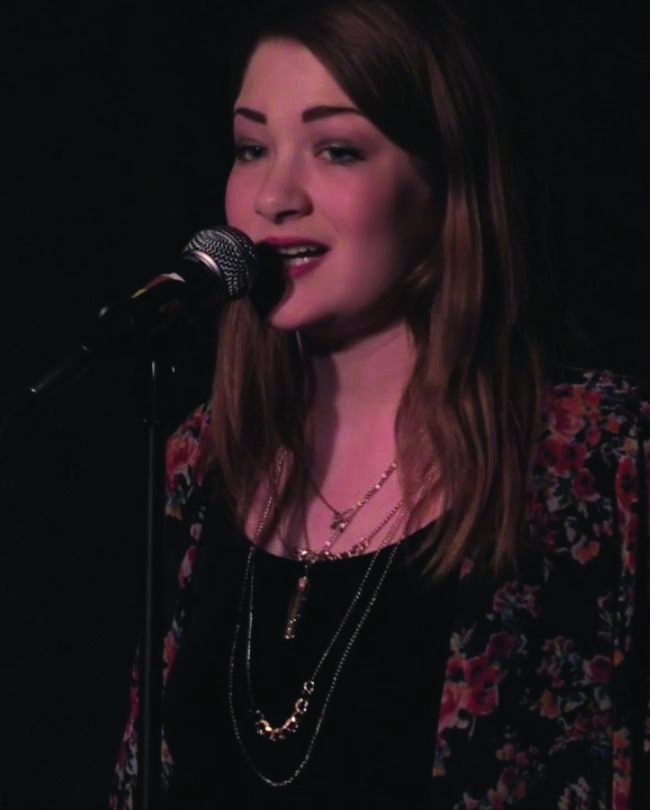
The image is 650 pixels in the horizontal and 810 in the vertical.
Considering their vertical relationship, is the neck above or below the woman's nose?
below

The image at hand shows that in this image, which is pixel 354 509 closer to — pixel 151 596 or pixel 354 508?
pixel 354 508

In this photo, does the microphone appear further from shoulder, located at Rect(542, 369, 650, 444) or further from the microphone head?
shoulder, located at Rect(542, 369, 650, 444)

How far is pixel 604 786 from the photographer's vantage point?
4.90 ft

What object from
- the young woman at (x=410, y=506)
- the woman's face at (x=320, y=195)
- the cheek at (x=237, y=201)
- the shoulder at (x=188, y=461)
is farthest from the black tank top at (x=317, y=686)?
the cheek at (x=237, y=201)

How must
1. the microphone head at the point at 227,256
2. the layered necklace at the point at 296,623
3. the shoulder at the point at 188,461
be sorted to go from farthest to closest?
the shoulder at the point at 188,461, the layered necklace at the point at 296,623, the microphone head at the point at 227,256

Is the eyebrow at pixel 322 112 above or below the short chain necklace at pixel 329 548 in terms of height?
above

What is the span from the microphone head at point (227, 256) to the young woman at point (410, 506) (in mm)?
218

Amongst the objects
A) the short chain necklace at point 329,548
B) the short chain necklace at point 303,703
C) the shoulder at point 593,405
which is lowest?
the short chain necklace at point 303,703

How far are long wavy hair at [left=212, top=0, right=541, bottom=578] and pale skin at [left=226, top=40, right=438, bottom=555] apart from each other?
24 millimetres

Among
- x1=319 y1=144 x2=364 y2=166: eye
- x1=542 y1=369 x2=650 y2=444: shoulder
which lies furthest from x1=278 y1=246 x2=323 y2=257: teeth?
x1=542 y1=369 x2=650 y2=444: shoulder

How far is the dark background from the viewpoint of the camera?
77.4 inches

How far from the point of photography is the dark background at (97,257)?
1.96 meters

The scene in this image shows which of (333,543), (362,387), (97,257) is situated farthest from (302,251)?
(97,257)

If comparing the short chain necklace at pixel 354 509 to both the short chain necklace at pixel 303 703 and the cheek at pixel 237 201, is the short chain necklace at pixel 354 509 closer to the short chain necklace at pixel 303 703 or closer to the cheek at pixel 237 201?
the short chain necklace at pixel 303 703
